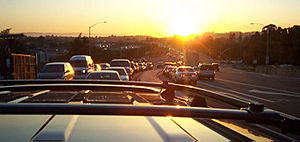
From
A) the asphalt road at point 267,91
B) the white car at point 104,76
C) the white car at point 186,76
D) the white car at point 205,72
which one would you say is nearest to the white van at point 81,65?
the white car at point 186,76

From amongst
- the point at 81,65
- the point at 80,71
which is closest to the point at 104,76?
the point at 80,71

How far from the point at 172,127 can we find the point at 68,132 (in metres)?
0.64

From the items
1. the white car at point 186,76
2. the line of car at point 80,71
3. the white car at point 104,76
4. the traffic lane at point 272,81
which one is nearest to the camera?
the white car at point 104,76

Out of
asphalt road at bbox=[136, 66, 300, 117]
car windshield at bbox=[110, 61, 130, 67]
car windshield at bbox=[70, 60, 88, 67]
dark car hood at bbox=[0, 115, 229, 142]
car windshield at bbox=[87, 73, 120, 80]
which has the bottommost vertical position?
asphalt road at bbox=[136, 66, 300, 117]

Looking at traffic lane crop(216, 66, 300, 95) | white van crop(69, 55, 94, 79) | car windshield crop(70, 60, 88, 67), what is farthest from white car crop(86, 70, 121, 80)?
car windshield crop(70, 60, 88, 67)

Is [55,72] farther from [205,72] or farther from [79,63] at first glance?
[205,72]

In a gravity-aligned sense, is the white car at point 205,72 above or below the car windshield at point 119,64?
below

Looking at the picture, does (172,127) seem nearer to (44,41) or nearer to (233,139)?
(233,139)

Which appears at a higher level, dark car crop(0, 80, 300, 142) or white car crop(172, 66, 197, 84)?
dark car crop(0, 80, 300, 142)

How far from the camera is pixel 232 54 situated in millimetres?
196125

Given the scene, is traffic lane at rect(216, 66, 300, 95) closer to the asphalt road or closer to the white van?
the asphalt road

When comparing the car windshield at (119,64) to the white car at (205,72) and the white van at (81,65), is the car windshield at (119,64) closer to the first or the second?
the white van at (81,65)

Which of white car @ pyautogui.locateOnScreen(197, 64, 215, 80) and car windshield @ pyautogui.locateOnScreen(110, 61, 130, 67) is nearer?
car windshield @ pyautogui.locateOnScreen(110, 61, 130, 67)

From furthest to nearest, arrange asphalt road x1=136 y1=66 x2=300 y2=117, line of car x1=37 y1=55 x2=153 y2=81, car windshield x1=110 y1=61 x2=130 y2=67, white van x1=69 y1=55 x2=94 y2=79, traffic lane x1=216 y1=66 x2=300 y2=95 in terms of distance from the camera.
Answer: car windshield x1=110 y1=61 x2=130 y2=67 → traffic lane x1=216 y1=66 x2=300 y2=95 → white van x1=69 y1=55 x2=94 y2=79 → asphalt road x1=136 y1=66 x2=300 y2=117 → line of car x1=37 y1=55 x2=153 y2=81
